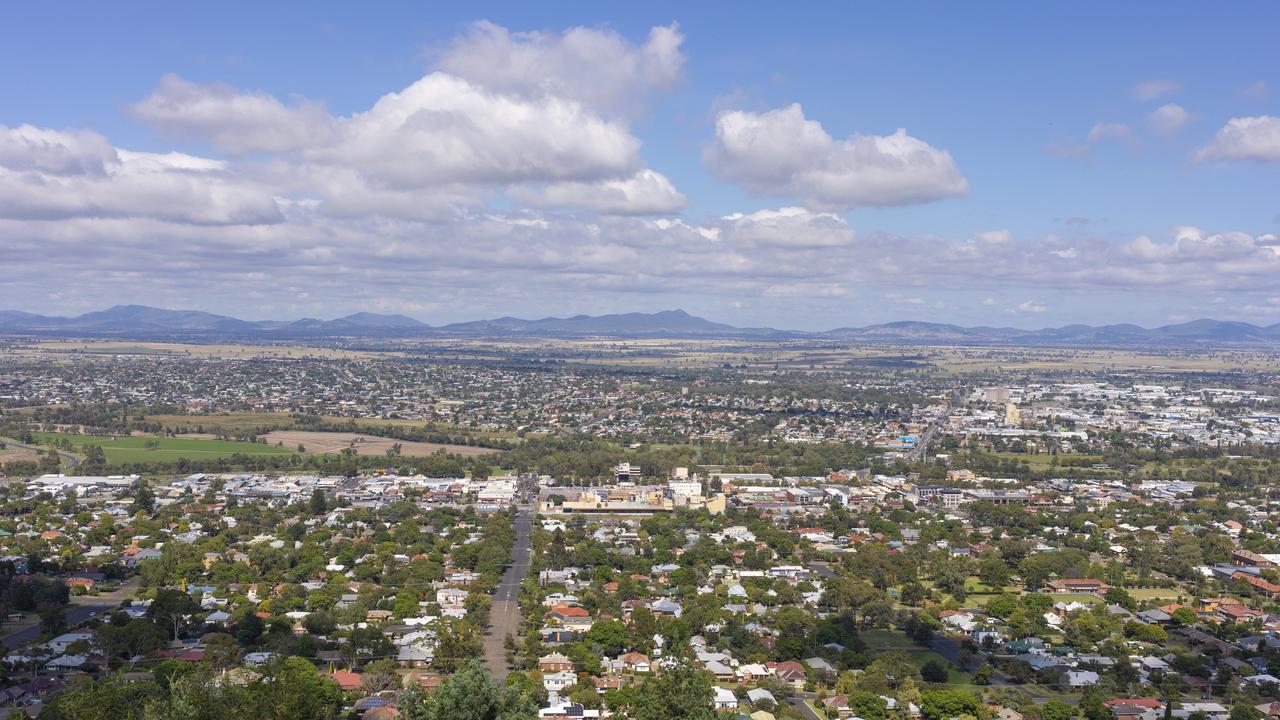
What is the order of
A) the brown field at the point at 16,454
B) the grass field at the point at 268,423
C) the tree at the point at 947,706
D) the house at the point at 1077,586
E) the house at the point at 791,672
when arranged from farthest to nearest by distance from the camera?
the grass field at the point at 268,423, the brown field at the point at 16,454, the house at the point at 1077,586, the house at the point at 791,672, the tree at the point at 947,706

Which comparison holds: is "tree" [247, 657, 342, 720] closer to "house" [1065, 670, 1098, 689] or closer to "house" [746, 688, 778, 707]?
"house" [746, 688, 778, 707]

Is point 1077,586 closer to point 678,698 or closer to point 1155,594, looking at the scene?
point 1155,594

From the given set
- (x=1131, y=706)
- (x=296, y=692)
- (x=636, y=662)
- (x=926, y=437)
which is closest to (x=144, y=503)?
(x=636, y=662)

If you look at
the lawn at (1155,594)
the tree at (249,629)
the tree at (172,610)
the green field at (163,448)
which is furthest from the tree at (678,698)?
the green field at (163,448)

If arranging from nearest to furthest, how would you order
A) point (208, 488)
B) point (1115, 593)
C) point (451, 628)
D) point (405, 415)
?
point (451, 628) → point (1115, 593) → point (208, 488) → point (405, 415)

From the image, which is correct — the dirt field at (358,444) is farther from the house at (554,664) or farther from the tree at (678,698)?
the tree at (678,698)

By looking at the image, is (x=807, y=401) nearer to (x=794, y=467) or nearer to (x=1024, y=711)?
(x=794, y=467)

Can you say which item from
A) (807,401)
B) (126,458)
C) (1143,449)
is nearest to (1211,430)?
(1143,449)
